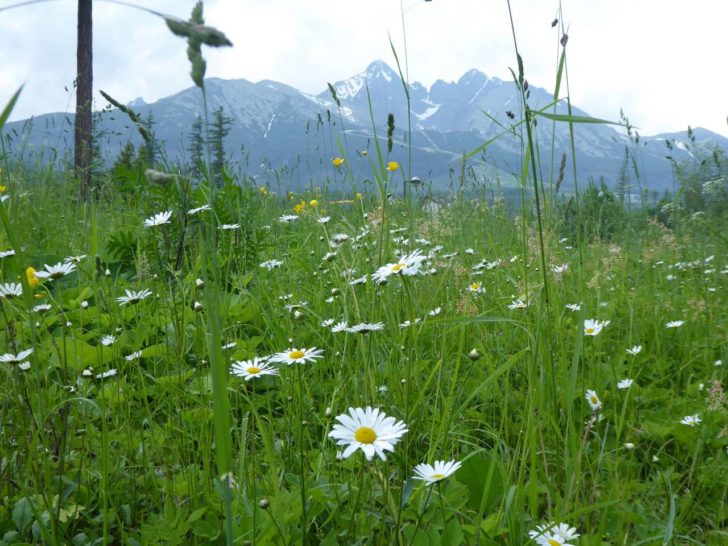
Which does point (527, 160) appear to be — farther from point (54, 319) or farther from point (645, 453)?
point (54, 319)

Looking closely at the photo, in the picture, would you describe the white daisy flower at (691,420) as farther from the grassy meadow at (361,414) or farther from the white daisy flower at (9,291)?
the white daisy flower at (9,291)

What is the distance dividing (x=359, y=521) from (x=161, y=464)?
0.56 m

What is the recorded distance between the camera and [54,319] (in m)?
2.03

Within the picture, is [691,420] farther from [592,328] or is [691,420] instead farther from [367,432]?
[367,432]

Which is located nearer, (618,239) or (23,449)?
(23,449)

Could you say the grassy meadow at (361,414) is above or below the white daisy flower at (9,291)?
below

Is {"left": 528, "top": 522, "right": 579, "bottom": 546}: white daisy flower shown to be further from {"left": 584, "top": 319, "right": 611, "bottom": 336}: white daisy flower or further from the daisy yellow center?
{"left": 584, "top": 319, "right": 611, "bottom": 336}: white daisy flower

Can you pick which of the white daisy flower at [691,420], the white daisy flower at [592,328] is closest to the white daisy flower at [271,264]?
the white daisy flower at [592,328]

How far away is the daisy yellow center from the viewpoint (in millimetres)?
831

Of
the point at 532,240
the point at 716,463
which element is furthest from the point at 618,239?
the point at 716,463

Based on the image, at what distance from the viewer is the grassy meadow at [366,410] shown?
944mm

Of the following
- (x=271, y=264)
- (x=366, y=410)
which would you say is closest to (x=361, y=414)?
(x=366, y=410)

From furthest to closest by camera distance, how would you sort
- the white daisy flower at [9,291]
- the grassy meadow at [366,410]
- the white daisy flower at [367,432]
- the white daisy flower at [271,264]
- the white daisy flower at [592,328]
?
the white daisy flower at [271,264] < the white daisy flower at [592,328] < the white daisy flower at [9,291] < the grassy meadow at [366,410] < the white daisy flower at [367,432]

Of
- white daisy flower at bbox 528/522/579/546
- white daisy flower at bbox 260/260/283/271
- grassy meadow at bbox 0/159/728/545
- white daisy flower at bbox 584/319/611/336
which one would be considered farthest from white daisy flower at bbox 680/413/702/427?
white daisy flower at bbox 260/260/283/271
